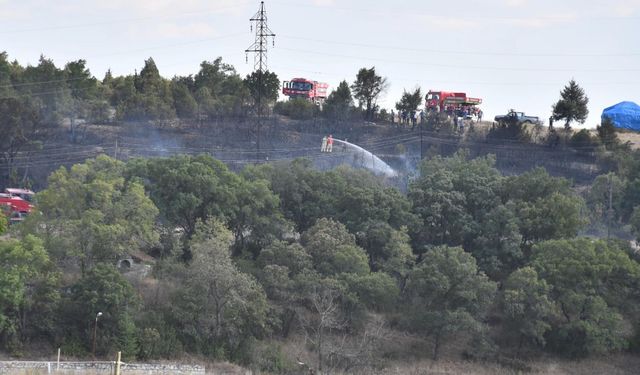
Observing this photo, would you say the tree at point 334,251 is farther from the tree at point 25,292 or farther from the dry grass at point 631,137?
the dry grass at point 631,137

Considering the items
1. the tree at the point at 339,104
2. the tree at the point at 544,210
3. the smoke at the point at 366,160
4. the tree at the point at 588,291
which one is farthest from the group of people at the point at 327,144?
the tree at the point at 588,291

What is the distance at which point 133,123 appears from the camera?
188ft

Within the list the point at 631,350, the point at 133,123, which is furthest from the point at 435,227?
the point at 133,123

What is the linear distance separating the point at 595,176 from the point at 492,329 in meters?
17.3

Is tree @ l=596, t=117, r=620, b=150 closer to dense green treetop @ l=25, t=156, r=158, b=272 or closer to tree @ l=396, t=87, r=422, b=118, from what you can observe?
tree @ l=396, t=87, r=422, b=118

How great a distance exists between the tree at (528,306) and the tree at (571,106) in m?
22.3

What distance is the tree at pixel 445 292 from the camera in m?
37.0

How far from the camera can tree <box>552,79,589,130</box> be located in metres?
58.5

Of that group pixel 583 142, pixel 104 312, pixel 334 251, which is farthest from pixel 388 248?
pixel 583 142

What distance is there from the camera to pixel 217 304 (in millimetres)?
35750

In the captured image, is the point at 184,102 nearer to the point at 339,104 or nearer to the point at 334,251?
the point at 339,104

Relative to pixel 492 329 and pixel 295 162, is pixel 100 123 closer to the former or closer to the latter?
pixel 295 162

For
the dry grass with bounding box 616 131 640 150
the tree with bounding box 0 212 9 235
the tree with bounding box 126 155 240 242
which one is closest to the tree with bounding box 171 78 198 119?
the tree with bounding box 126 155 240 242

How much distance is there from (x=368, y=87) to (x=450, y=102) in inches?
180
